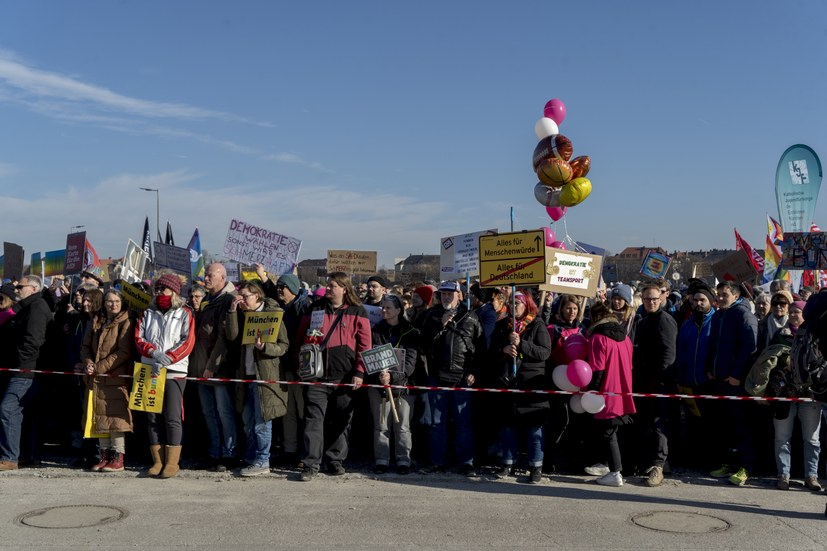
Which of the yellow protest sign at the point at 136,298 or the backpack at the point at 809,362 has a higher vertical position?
the yellow protest sign at the point at 136,298

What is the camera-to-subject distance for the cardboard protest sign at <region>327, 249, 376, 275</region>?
60.3 feet

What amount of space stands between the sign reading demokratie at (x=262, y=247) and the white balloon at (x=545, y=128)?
452 centimetres

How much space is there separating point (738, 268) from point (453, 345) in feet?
26.9

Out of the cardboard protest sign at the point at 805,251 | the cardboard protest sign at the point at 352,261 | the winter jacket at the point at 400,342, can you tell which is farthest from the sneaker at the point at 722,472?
the cardboard protest sign at the point at 352,261

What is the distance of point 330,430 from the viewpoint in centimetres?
932

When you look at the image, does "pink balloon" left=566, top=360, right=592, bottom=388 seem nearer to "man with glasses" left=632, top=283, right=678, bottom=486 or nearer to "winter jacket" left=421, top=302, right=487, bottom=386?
"man with glasses" left=632, top=283, right=678, bottom=486

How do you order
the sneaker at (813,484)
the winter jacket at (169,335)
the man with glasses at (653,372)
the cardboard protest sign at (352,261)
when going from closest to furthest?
1. the sneaker at (813,484)
2. the man with glasses at (653,372)
3. the winter jacket at (169,335)
4. the cardboard protest sign at (352,261)

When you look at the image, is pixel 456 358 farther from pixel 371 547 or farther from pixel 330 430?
pixel 371 547

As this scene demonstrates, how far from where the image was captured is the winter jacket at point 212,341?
9.13m

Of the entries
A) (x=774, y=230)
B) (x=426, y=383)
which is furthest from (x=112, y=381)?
(x=774, y=230)

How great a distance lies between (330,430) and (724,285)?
4352 millimetres

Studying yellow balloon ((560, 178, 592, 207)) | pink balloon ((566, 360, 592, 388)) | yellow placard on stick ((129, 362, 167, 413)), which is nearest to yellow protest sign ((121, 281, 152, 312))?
yellow placard on stick ((129, 362, 167, 413))

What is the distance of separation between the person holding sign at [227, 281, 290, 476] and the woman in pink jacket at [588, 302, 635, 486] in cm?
316

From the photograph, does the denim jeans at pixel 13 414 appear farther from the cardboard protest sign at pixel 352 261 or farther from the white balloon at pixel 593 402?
the cardboard protest sign at pixel 352 261
